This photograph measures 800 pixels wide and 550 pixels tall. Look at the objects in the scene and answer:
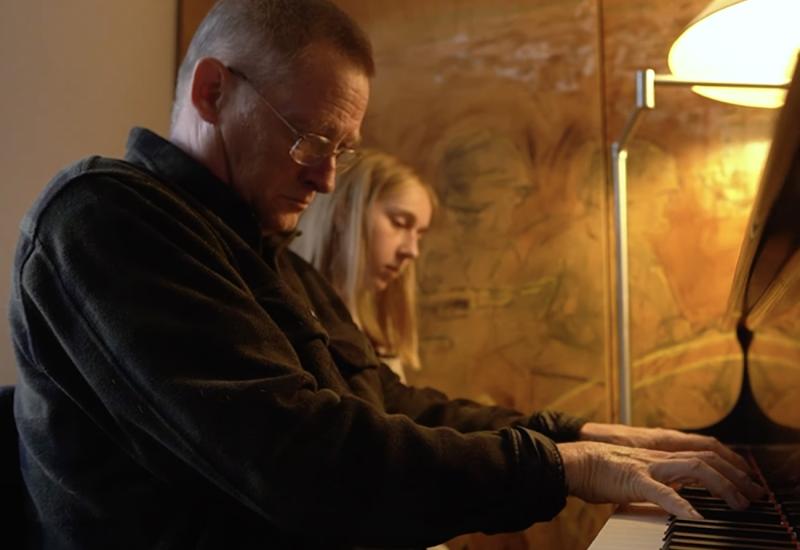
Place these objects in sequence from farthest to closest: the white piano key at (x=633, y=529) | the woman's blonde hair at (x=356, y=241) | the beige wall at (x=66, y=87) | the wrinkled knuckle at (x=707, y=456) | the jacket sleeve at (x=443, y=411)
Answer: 1. the woman's blonde hair at (x=356, y=241)
2. the beige wall at (x=66, y=87)
3. the jacket sleeve at (x=443, y=411)
4. the wrinkled knuckle at (x=707, y=456)
5. the white piano key at (x=633, y=529)

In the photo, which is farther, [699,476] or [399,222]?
[399,222]

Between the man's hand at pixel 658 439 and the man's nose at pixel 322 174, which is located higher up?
the man's nose at pixel 322 174

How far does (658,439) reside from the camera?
4.13ft

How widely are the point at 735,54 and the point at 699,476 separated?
1060 mm

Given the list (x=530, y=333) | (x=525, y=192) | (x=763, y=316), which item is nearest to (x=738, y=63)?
(x=763, y=316)

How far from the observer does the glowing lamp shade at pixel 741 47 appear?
1527mm

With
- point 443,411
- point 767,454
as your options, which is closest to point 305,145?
point 443,411

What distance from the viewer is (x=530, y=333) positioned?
2348 millimetres

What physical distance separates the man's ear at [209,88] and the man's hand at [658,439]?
78cm

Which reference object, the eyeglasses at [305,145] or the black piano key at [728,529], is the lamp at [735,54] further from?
the black piano key at [728,529]

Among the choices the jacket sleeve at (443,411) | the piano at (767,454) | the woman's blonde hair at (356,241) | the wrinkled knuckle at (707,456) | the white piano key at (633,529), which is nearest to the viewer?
the piano at (767,454)

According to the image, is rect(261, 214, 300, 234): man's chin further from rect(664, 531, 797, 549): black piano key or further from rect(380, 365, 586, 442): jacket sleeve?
rect(664, 531, 797, 549): black piano key

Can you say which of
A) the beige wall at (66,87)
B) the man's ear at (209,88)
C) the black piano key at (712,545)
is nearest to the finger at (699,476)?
the black piano key at (712,545)

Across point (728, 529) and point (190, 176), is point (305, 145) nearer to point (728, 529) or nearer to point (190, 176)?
point (190, 176)
